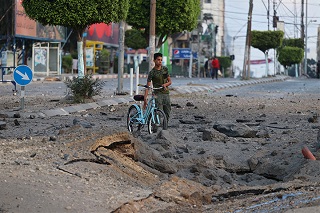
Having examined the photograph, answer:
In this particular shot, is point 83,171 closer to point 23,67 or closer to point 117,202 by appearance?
point 117,202

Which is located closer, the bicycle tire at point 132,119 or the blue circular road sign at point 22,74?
the bicycle tire at point 132,119

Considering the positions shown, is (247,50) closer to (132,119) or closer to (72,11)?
(72,11)

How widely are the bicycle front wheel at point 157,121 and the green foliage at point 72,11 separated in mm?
11069

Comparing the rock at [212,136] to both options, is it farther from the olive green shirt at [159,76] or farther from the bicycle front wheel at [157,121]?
the olive green shirt at [159,76]

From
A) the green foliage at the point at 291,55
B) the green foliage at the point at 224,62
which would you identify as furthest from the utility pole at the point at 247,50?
the green foliage at the point at 224,62

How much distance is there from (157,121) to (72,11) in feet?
37.1

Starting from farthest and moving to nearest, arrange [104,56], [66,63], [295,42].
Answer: [295,42]
[104,56]
[66,63]

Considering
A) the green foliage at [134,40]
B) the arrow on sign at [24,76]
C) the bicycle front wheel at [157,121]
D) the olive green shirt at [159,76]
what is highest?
the green foliage at [134,40]

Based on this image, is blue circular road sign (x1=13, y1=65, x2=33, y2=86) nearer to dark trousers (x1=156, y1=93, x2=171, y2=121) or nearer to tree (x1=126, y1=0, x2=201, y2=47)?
dark trousers (x1=156, y1=93, x2=171, y2=121)

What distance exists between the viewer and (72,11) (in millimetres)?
24844

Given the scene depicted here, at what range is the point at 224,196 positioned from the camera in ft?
30.0

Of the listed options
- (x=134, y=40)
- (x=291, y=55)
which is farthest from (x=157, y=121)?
(x=291, y=55)

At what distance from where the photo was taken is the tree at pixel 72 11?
81.3ft

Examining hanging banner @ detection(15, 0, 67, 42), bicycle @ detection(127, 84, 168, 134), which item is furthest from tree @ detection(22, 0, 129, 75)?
hanging banner @ detection(15, 0, 67, 42)
